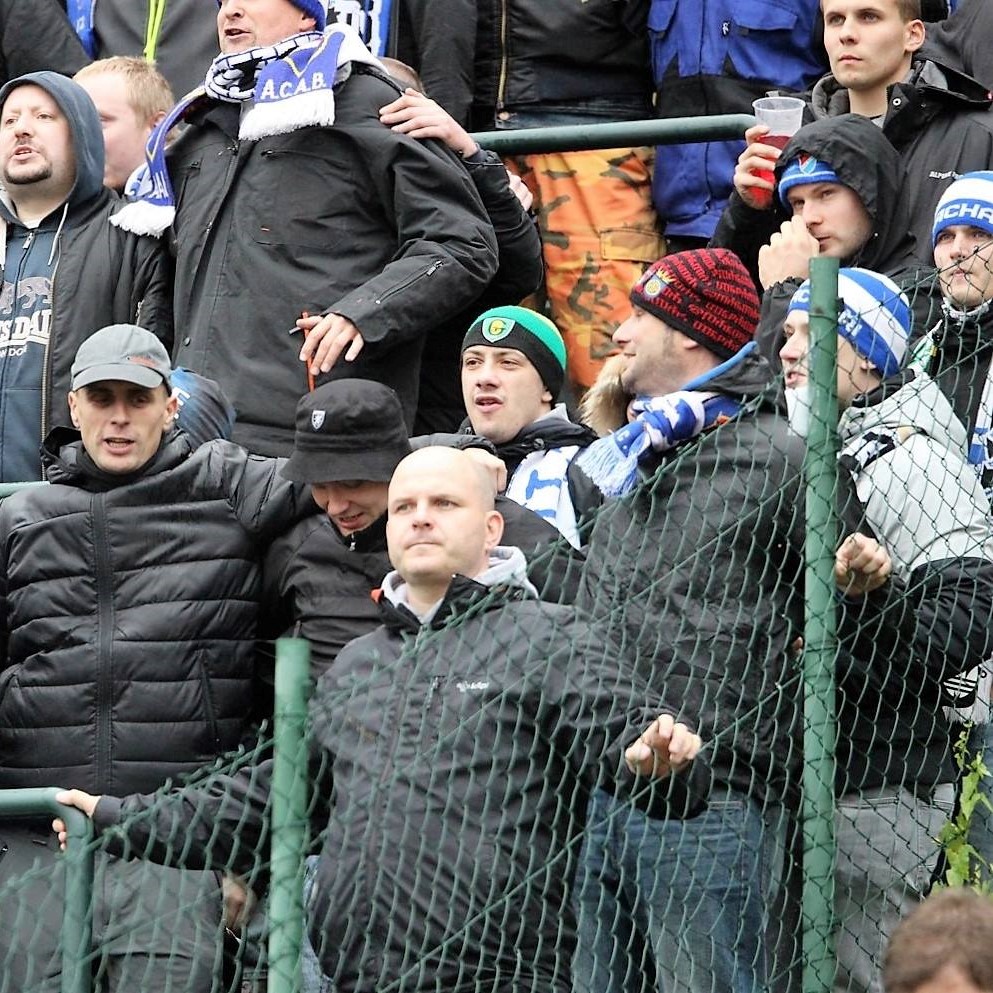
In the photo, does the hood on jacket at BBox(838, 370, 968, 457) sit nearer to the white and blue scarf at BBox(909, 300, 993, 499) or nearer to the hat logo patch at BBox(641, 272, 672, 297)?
the white and blue scarf at BBox(909, 300, 993, 499)

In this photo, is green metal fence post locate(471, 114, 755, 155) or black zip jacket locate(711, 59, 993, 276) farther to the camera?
green metal fence post locate(471, 114, 755, 155)

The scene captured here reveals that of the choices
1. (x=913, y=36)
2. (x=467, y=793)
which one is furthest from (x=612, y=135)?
(x=467, y=793)

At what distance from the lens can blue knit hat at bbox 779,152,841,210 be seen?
23.2ft

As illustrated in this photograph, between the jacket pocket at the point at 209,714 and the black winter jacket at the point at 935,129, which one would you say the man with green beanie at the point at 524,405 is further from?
the black winter jacket at the point at 935,129

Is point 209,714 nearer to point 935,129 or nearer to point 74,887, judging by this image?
point 74,887

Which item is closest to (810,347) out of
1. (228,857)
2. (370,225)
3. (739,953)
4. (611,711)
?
(611,711)

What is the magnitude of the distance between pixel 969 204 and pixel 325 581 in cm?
200

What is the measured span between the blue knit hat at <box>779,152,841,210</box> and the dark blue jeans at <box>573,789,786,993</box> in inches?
91.9

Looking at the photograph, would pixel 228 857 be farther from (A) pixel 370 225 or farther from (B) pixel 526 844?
(A) pixel 370 225

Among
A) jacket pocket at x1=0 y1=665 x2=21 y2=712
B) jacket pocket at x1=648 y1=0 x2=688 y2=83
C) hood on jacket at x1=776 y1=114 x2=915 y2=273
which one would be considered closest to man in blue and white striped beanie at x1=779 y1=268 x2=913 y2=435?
hood on jacket at x1=776 y1=114 x2=915 y2=273

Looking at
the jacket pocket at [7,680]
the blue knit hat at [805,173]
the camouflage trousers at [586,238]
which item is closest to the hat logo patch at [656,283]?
Result: the blue knit hat at [805,173]

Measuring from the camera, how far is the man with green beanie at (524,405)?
6.77m

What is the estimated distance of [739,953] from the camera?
5348 millimetres

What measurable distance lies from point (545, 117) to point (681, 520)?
4015mm
